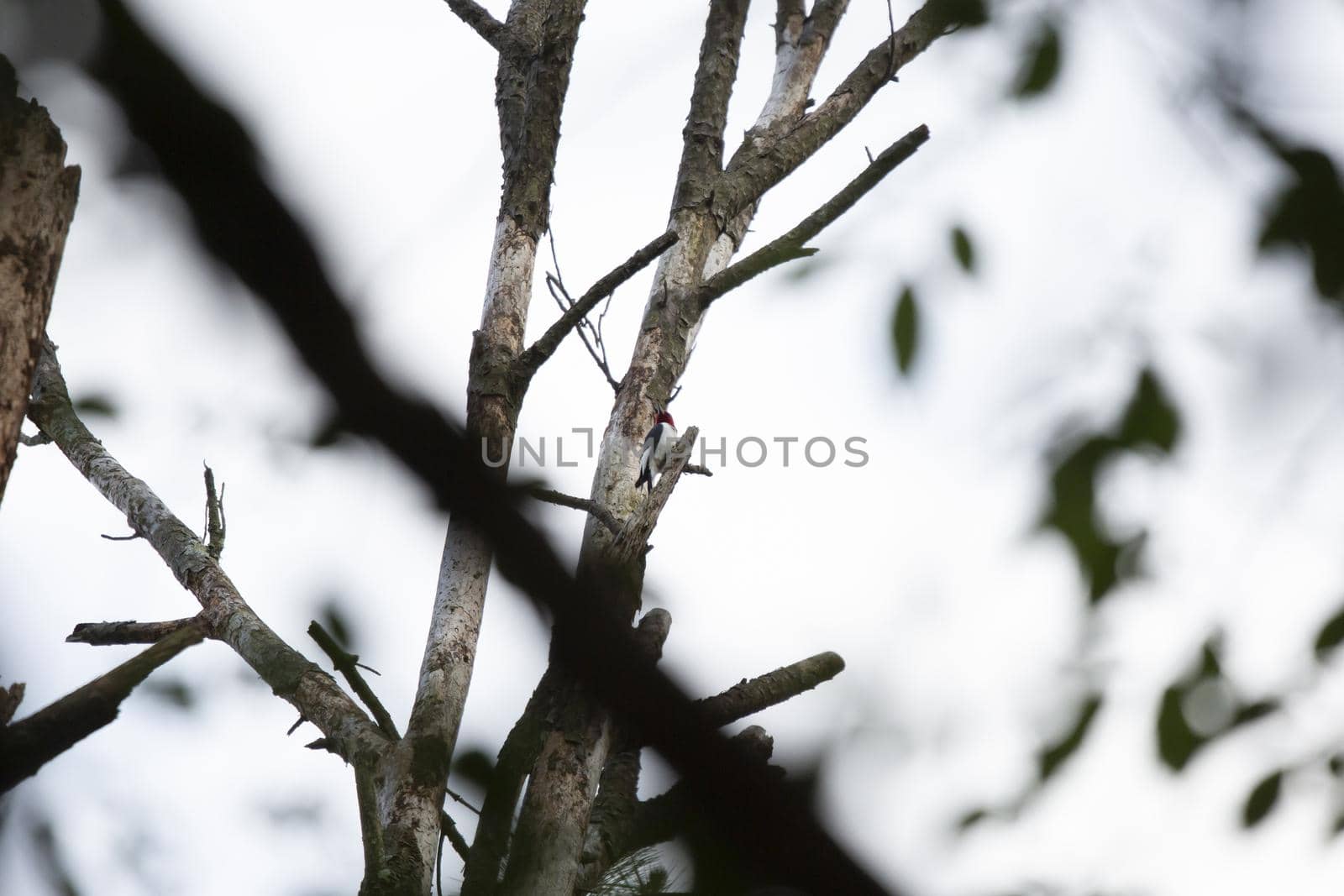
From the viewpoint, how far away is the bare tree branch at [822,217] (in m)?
2.54

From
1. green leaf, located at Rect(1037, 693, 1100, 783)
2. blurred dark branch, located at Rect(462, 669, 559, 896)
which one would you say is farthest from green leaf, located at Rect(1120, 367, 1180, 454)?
blurred dark branch, located at Rect(462, 669, 559, 896)

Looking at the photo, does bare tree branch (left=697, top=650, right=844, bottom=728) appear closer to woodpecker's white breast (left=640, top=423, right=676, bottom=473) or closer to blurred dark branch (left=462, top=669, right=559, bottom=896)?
blurred dark branch (left=462, top=669, right=559, bottom=896)

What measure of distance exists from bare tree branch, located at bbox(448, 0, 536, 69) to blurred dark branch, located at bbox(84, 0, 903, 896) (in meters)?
2.93

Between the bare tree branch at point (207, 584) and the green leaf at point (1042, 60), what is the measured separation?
1.46 meters

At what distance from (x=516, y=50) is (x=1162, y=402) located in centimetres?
263

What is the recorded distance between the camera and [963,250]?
1.10m

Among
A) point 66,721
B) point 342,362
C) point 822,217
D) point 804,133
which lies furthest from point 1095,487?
point 804,133

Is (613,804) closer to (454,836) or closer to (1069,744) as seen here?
(454,836)

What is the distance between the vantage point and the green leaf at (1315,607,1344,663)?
0.89 metres

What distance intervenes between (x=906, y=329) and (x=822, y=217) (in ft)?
5.59

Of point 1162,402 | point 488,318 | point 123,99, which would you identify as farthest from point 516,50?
point 123,99

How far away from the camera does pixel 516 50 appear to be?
3.07m

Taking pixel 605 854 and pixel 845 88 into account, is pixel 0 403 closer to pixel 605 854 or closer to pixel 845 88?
pixel 605 854

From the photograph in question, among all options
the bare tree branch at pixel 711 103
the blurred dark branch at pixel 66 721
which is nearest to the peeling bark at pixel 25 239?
the blurred dark branch at pixel 66 721
